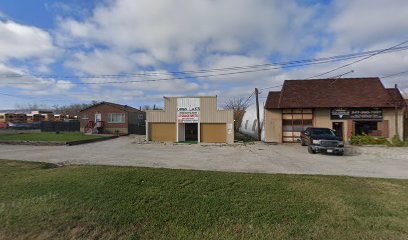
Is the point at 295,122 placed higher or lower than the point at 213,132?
higher

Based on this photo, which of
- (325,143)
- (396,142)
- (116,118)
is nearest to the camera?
(325,143)

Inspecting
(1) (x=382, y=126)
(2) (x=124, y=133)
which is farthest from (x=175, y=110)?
(1) (x=382, y=126)

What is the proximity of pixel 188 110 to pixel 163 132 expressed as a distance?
3695mm

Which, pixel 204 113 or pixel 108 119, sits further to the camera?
pixel 108 119

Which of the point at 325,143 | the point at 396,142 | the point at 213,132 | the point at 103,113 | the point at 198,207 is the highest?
the point at 103,113

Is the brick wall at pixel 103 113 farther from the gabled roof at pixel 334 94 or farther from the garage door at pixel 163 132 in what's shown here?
the gabled roof at pixel 334 94

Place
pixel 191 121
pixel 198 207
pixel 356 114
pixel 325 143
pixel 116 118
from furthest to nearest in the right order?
pixel 116 118
pixel 191 121
pixel 356 114
pixel 325 143
pixel 198 207

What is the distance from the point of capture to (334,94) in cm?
2695

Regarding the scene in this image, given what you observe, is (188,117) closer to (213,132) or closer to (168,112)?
(168,112)

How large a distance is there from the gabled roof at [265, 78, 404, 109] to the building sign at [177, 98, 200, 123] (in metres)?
7.32

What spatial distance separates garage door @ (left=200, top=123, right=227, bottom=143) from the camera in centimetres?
2705

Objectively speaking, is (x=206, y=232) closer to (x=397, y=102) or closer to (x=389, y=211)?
(x=389, y=211)

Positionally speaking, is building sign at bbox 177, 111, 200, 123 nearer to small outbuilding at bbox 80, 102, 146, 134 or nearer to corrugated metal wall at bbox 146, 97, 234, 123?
corrugated metal wall at bbox 146, 97, 234, 123

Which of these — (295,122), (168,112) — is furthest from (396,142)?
(168,112)
